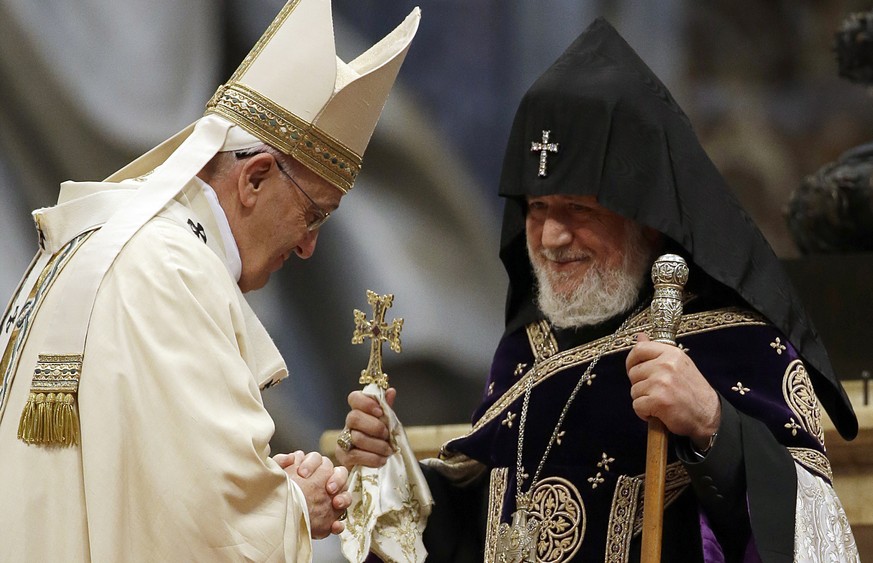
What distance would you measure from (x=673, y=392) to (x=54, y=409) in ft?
4.92

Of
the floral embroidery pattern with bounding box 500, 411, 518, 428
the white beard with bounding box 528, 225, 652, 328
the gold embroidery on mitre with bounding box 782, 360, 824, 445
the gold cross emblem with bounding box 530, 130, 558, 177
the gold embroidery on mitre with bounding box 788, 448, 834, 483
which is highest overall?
the gold cross emblem with bounding box 530, 130, 558, 177

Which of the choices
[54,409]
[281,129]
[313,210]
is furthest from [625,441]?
[54,409]

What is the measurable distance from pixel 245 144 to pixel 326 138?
0.24 m

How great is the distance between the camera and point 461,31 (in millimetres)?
7043

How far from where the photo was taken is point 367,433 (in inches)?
160

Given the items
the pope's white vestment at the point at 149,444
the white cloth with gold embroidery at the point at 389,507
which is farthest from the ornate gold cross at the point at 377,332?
the pope's white vestment at the point at 149,444

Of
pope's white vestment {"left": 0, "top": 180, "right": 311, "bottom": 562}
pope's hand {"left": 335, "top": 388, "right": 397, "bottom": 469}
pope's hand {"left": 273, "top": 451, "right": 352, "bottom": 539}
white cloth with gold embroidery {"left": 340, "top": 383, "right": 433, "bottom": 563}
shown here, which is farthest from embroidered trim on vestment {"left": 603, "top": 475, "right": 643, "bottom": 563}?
pope's white vestment {"left": 0, "top": 180, "right": 311, "bottom": 562}

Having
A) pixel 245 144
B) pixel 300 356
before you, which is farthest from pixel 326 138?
pixel 300 356

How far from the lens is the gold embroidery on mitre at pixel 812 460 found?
3607mm

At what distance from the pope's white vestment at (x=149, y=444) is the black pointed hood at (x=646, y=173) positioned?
1326 millimetres

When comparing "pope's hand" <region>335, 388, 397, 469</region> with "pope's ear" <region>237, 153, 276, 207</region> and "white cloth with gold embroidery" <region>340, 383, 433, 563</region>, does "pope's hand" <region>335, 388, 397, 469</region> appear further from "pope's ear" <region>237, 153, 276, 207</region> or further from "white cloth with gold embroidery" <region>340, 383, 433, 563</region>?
"pope's ear" <region>237, 153, 276, 207</region>

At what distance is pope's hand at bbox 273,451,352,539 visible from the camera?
320 centimetres

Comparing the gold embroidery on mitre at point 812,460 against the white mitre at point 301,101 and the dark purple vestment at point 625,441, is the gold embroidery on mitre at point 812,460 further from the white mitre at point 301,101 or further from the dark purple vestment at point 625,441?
the white mitre at point 301,101

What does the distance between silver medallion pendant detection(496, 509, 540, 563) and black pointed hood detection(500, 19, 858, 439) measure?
0.88 metres
